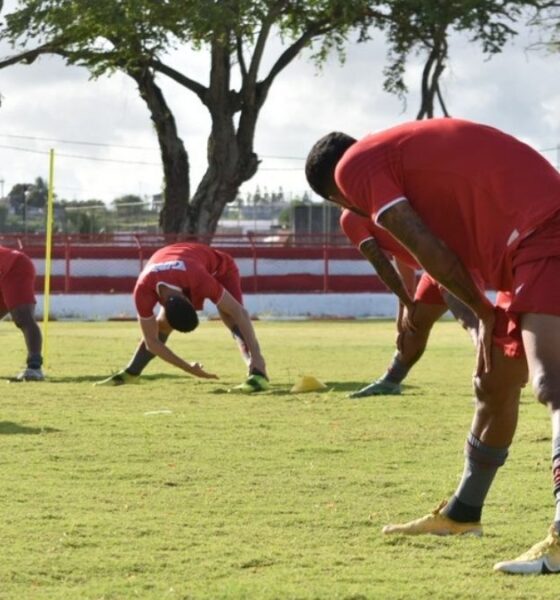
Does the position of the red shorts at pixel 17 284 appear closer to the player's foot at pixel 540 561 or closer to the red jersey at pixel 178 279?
the red jersey at pixel 178 279

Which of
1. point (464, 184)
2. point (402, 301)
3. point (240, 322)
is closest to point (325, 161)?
point (464, 184)

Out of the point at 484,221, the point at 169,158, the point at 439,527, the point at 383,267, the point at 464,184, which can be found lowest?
the point at 439,527

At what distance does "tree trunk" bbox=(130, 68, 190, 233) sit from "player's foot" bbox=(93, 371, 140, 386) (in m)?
28.7

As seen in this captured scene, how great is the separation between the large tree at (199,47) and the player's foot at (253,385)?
25926 mm

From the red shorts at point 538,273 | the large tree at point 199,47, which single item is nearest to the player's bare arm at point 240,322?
the red shorts at point 538,273

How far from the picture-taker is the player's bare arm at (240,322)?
15.8 m

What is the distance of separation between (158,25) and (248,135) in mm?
3963

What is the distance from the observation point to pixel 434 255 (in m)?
6.85

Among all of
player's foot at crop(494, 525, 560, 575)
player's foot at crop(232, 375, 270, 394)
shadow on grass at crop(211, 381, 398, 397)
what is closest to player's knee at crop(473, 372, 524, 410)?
player's foot at crop(494, 525, 560, 575)

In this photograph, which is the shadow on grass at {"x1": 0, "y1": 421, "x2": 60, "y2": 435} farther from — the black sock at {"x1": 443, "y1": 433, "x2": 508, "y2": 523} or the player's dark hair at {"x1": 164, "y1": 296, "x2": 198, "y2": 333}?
the black sock at {"x1": 443, "y1": 433, "x2": 508, "y2": 523}

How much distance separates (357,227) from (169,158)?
109 ft

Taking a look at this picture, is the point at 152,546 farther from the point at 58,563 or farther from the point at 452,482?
the point at 452,482

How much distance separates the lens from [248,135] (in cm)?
4525

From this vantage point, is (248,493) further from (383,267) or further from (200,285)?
(200,285)
